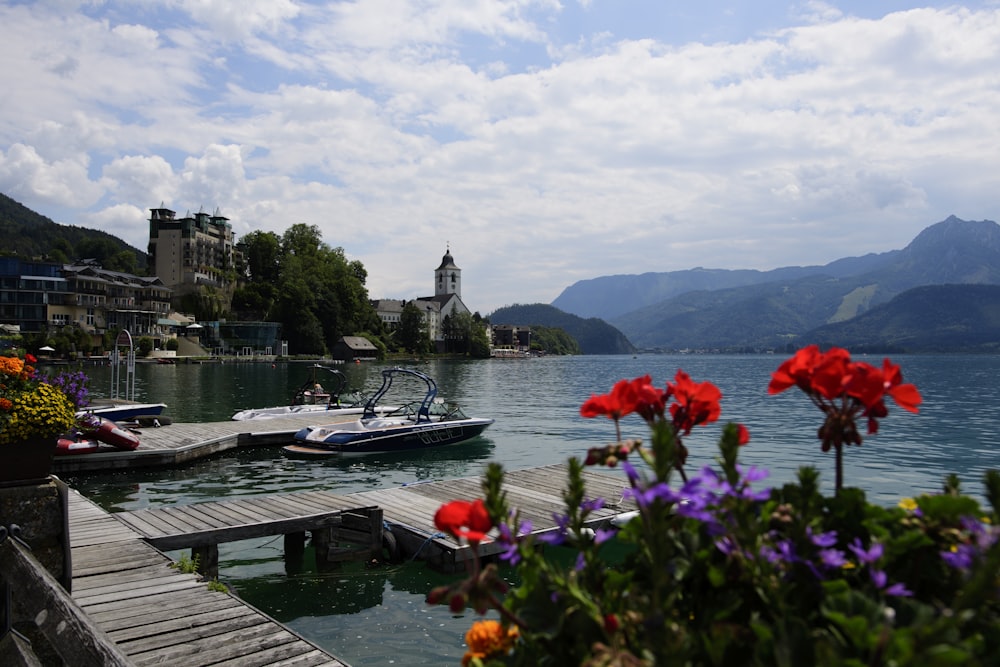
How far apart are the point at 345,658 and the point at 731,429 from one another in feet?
26.8

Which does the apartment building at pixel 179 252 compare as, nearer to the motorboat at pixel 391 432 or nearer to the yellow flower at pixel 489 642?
the motorboat at pixel 391 432

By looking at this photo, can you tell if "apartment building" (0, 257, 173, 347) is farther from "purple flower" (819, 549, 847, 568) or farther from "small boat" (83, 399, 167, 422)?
"purple flower" (819, 549, 847, 568)

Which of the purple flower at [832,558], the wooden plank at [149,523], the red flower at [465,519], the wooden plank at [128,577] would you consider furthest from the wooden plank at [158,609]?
the purple flower at [832,558]

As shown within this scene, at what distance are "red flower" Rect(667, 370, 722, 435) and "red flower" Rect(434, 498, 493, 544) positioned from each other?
0.71 meters

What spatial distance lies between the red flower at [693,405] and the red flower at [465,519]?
0.71 meters

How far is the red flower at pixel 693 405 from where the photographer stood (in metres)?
2.19

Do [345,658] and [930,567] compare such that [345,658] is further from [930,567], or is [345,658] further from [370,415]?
[370,415]

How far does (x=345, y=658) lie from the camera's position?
8.66 m

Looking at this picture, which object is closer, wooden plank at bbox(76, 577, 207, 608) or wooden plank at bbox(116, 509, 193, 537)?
wooden plank at bbox(76, 577, 207, 608)

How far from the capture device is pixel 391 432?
24.5 metres

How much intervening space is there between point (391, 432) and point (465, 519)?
23.1m

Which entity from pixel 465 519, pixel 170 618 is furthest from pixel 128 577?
pixel 465 519

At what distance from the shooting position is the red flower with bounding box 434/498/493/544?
1.75 meters

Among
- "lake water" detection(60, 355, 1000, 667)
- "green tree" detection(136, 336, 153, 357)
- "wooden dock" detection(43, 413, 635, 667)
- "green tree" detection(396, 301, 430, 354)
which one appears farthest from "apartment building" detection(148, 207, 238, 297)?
"wooden dock" detection(43, 413, 635, 667)
